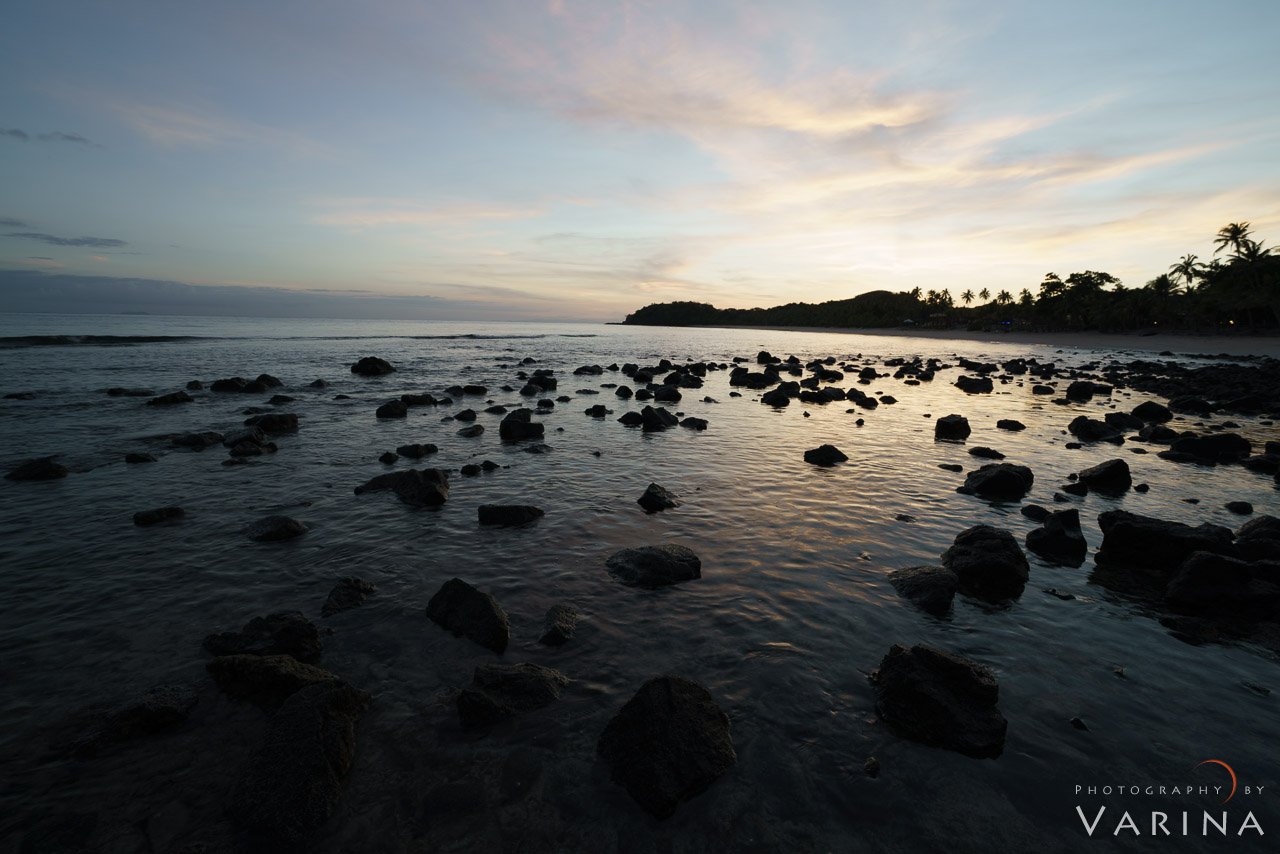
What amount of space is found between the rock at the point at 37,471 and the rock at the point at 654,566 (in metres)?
17.1

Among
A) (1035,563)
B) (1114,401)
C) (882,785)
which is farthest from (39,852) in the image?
(1114,401)

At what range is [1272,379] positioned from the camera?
40.5 meters

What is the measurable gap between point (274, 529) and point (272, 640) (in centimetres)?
479

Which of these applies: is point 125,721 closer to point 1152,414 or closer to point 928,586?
point 928,586

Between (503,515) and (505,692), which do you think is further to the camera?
(503,515)

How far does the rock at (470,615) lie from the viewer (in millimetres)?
7758

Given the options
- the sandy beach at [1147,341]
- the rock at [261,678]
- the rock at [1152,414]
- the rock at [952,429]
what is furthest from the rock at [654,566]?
the sandy beach at [1147,341]

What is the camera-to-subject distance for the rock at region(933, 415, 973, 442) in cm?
2319

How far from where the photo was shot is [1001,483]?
48.0 ft

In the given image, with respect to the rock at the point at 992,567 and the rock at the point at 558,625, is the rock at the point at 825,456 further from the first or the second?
the rock at the point at 558,625

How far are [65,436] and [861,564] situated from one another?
29175 millimetres

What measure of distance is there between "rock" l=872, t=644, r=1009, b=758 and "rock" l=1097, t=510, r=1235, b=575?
640 cm

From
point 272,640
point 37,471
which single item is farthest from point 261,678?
point 37,471

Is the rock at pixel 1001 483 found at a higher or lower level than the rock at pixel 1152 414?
lower
